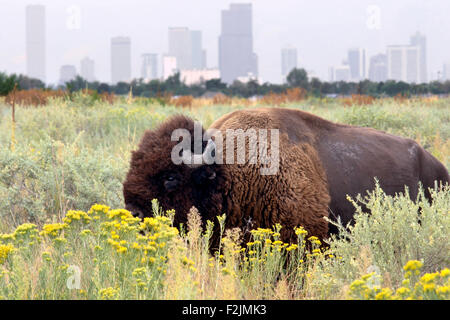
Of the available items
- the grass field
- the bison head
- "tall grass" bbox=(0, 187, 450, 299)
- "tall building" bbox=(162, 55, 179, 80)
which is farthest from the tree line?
"tall grass" bbox=(0, 187, 450, 299)

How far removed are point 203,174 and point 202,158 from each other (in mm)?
161

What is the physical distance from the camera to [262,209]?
4816 mm

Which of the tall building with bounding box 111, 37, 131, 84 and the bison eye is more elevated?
the tall building with bounding box 111, 37, 131, 84

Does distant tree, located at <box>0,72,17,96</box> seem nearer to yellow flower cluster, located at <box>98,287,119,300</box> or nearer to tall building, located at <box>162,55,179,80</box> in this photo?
yellow flower cluster, located at <box>98,287,119,300</box>

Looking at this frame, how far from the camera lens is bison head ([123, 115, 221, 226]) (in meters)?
4.54

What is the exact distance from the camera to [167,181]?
4602 millimetres

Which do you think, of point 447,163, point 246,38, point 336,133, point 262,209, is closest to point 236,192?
point 262,209

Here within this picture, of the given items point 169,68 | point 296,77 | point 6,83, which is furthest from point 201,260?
point 296,77

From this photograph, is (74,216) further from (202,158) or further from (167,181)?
(202,158)

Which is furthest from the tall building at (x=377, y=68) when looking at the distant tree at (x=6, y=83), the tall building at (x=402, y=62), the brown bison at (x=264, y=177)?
the brown bison at (x=264, y=177)

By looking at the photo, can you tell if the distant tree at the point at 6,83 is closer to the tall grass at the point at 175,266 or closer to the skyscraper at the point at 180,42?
the tall grass at the point at 175,266

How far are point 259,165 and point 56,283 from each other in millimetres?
2190

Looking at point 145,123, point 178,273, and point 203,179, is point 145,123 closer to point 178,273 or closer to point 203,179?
point 203,179

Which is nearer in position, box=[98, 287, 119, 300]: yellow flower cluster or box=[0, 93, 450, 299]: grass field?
box=[98, 287, 119, 300]: yellow flower cluster
